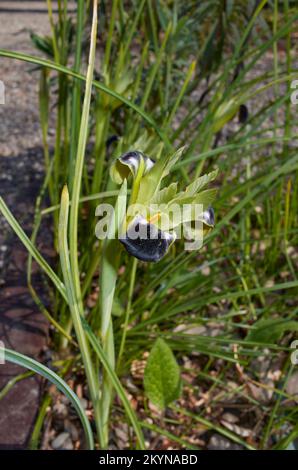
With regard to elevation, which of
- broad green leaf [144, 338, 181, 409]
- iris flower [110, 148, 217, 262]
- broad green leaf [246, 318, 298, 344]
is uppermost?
iris flower [110, 148, 217, 262]

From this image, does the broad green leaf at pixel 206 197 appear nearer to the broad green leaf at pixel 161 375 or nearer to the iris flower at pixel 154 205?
the iris flower at pixel 154 205

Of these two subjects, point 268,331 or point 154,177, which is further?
point 268,331

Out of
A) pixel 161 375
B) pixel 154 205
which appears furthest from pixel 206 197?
pixel 161 375

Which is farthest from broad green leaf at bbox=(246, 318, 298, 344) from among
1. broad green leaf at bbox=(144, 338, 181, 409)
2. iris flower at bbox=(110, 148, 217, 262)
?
iris flower at bbox=(110, 148, 217, 262)

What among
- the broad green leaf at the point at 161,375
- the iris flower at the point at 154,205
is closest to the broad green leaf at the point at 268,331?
the broad green leaf at the point at 161,375

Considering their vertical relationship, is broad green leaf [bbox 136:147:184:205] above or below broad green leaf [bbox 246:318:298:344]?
above

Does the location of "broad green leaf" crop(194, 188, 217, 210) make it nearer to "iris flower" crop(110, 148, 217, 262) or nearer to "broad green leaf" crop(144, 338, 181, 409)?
"iris flower" crop(110, 148, 217, 262)

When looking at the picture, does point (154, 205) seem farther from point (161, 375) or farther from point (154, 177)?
point (161, 375)

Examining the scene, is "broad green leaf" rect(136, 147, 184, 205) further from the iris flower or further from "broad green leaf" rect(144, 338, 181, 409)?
"broad green leaf" rect(144, 338, 181, 409)

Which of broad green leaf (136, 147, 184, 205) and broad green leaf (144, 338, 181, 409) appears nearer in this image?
broad green leaf (136, 147, 184, 205)
